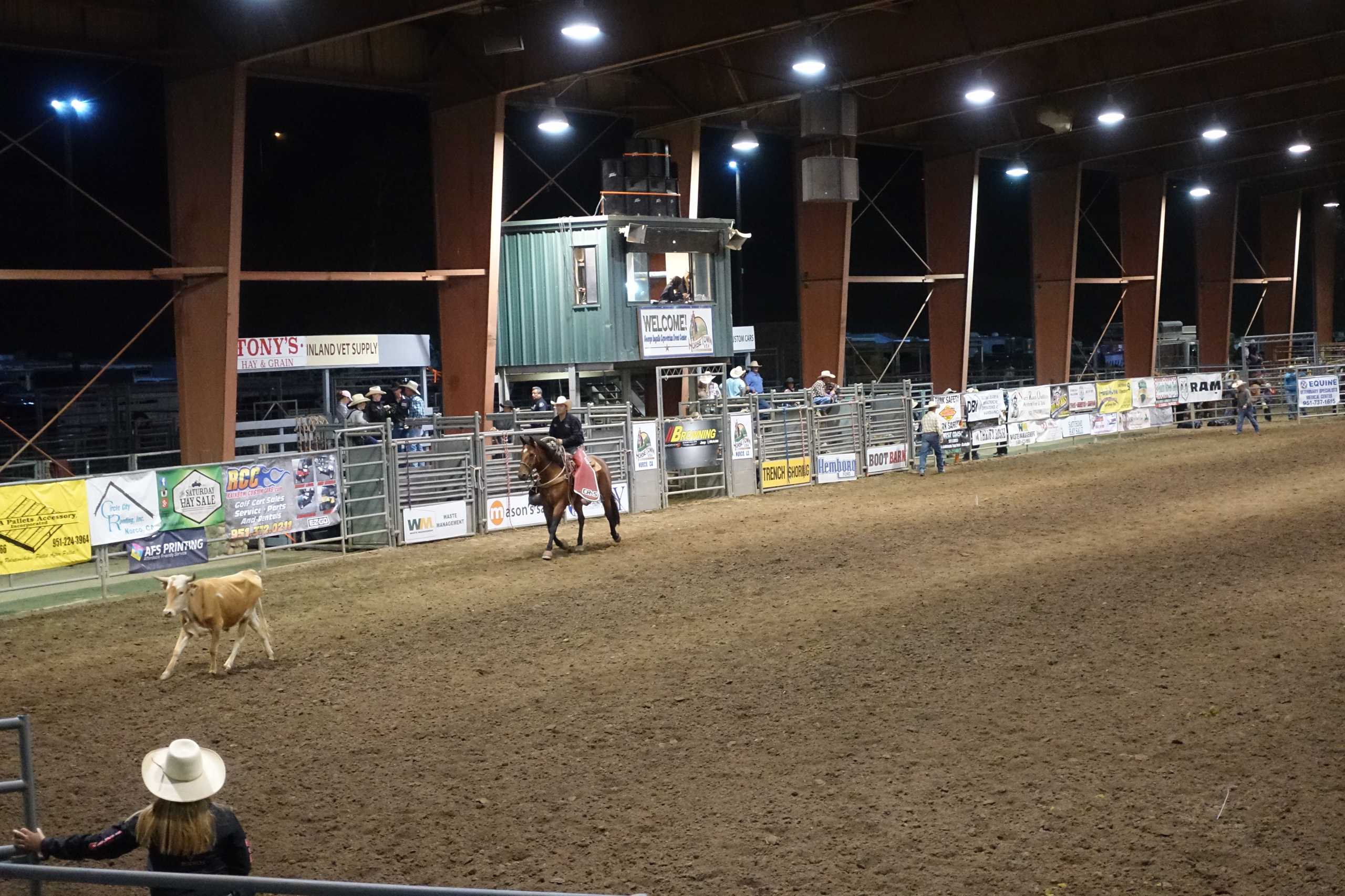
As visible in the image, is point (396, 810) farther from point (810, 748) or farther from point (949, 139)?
point (949, 139)

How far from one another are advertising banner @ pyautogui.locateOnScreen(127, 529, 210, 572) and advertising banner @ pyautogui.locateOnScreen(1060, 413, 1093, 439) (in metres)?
21.7

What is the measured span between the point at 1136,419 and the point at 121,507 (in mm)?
26337

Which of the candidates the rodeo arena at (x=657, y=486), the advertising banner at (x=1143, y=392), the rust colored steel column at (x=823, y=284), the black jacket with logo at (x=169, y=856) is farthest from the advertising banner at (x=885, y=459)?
the black jacket with logo at (x=169, y=856)

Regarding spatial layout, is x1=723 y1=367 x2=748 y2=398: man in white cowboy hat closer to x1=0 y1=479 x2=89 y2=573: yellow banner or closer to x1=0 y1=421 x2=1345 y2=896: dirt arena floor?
x1=0 y1=421 x2=1345 y2=896: dirt arena floor

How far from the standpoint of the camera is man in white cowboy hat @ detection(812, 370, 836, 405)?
80.5ft

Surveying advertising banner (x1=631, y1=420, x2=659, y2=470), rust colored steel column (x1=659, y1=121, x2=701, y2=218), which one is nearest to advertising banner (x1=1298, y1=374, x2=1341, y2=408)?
rust colored steel column (x1=659, y1=121, x2=701, y2=218)

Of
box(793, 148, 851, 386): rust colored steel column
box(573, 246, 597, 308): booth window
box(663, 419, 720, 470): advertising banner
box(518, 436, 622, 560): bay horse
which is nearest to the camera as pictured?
box(518, 436, 622, 560): bay horse

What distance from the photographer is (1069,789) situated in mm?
6746

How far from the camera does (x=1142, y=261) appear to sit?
3966cm

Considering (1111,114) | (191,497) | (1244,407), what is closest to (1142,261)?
(1244,407)

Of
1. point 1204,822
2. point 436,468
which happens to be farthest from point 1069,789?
point 436,468

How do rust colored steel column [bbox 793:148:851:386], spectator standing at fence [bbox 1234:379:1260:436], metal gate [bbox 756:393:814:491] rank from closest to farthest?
metal gate [bbox 756:393:814:491] → rust colored steel column [bbox 793:148:851:386] → spectator standing at fence [bbox 1234:379:1260:436]

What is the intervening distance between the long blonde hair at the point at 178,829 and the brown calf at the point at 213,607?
6000mm

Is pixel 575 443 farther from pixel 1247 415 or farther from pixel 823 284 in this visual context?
pixel 1247 415
